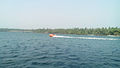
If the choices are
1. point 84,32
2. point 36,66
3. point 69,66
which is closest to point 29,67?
point 36,66

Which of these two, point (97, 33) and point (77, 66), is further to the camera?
point (97, 33)

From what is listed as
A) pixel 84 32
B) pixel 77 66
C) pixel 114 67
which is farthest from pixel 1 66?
pixel 84 32

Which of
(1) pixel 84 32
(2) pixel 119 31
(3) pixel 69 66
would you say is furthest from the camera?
(1) pixel 84 32

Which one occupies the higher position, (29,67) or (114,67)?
(29,67)

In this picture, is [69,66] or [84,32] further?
[84,32]

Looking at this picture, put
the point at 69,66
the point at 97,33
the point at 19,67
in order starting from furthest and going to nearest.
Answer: the point at 97,33 → the point at 69,66 → the point at 19,67

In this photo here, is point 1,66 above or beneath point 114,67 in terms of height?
above

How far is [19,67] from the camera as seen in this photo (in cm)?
1107

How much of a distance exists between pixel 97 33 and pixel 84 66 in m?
154

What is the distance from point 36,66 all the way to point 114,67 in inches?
388

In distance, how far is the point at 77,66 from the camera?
39.0ft

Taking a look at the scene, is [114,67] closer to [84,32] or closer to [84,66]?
[84,66]

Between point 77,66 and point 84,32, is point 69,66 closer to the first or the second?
point 77,66

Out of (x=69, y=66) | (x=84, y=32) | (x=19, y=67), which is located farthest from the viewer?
(x=84, y=32)
